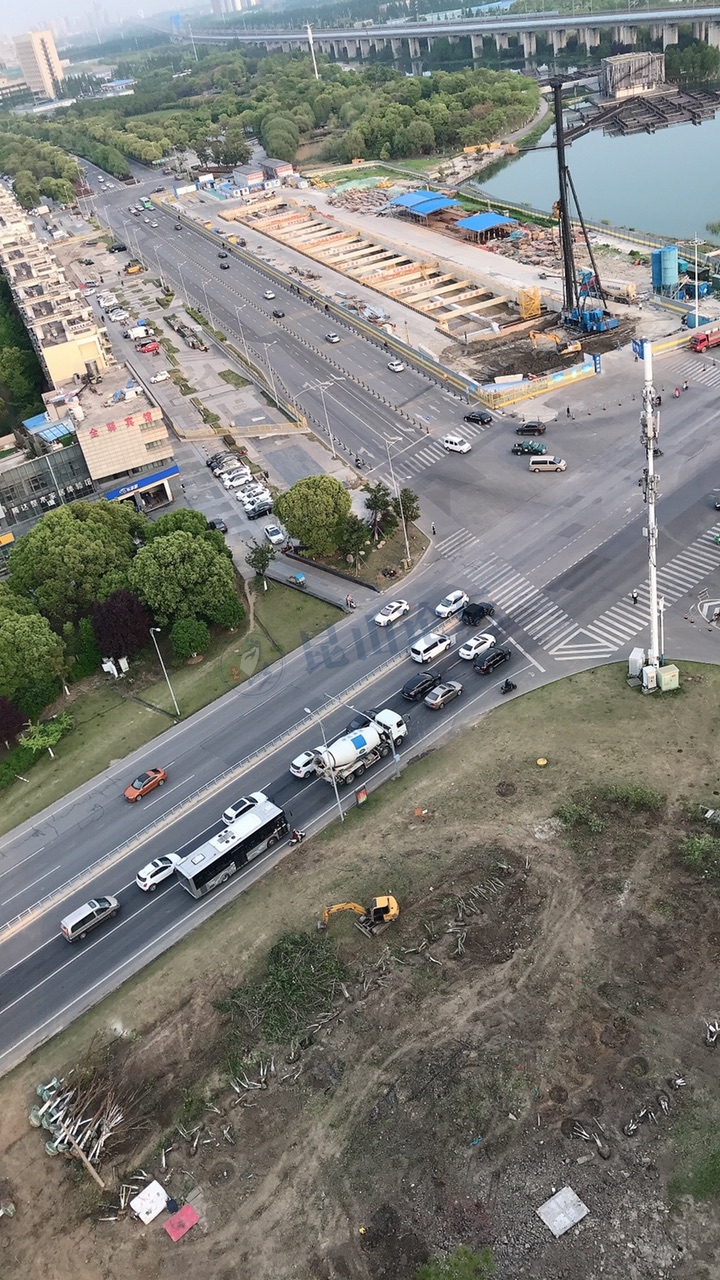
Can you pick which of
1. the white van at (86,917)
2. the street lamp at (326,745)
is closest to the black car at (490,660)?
the street lamp at (326,745)

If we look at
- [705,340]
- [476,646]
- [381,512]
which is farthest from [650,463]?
[705,340]

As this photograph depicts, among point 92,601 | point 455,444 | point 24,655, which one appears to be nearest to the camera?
point 24,655

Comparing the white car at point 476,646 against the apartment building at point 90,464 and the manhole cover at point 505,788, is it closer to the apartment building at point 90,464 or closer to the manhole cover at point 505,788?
the manhole cover at point 505,788

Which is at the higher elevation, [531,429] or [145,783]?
[531,429]

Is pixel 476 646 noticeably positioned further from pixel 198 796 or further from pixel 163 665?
pixel 163 665

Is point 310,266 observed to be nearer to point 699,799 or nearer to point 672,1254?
point 699,799

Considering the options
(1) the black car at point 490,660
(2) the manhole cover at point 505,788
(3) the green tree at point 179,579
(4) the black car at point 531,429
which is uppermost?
(3) the green tree at point 179,579

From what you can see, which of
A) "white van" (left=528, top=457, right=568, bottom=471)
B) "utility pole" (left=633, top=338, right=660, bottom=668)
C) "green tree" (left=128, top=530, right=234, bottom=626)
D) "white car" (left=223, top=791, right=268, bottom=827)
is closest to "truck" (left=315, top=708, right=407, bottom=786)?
"white car" (left=223, top=791, right=268, bottom=827)
